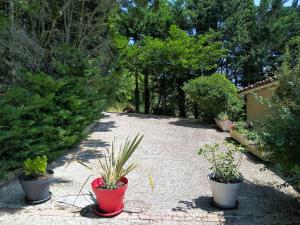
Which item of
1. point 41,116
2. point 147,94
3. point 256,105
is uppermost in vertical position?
point 147,94

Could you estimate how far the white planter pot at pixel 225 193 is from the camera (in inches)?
183

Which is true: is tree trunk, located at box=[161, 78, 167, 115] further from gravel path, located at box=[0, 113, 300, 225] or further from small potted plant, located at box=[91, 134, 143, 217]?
small potted plant, located at box=[91, 134, 143, 217]

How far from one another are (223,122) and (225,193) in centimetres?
844

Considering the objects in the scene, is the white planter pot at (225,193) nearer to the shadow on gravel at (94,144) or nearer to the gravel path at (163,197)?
the gravel path at (163,197)

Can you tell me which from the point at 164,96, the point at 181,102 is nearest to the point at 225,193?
the point at 164,96

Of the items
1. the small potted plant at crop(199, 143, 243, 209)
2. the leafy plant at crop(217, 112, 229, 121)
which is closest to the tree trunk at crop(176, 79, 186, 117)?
the leafy plant at crop(217, 112, 229, 121)

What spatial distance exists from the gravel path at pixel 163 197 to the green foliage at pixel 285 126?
0.68m

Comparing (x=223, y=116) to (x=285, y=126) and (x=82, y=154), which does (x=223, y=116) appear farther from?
(x=285, y=126)

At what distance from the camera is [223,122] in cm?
1281

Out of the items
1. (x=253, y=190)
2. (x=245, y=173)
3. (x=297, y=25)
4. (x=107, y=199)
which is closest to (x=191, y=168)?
(x=245, y=173)

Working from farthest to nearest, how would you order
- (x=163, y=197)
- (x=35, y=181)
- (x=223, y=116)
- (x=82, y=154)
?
(x=223, y=116) → (x=82, y=154) → (x=163, y=197) → (x=35, y=181)

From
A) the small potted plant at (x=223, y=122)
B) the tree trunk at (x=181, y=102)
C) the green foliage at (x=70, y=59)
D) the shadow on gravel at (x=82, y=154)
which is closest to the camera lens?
Answer: the shadow on gravel at (x=82, y=154)

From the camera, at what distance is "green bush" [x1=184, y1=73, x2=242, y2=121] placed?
531 inches

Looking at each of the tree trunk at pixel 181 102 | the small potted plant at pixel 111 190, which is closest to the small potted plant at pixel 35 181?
the small potted plant at pixel 111 190
